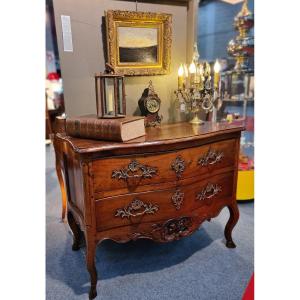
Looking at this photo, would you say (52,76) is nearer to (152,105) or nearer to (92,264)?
(152,105)

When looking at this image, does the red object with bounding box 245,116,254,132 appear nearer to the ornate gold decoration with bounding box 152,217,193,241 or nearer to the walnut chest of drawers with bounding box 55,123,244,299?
the walnut chest of drawers with bounding box 55,123,244,299

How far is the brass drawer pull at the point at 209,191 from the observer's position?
1.53m

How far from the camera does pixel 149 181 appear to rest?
133 cm

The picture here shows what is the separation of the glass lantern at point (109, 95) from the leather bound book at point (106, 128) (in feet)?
0.19

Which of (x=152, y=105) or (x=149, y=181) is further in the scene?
(x=152, y=105)

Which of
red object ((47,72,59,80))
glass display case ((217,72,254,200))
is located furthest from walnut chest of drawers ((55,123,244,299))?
red object ((47,72,59,80))

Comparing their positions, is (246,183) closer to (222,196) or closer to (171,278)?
(222,196)

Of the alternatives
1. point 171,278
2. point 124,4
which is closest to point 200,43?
point 124,4

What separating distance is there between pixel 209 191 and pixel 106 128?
29.1 inches

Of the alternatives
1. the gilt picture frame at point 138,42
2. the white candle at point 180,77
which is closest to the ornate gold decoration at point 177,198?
the white candle at point 180,77

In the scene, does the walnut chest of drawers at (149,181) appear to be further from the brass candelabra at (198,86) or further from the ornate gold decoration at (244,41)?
the ornate gold decoration at (244,41)

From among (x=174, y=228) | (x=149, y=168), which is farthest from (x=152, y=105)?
(x=174, y=228)

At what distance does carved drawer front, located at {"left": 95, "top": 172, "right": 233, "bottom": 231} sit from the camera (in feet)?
4.25
